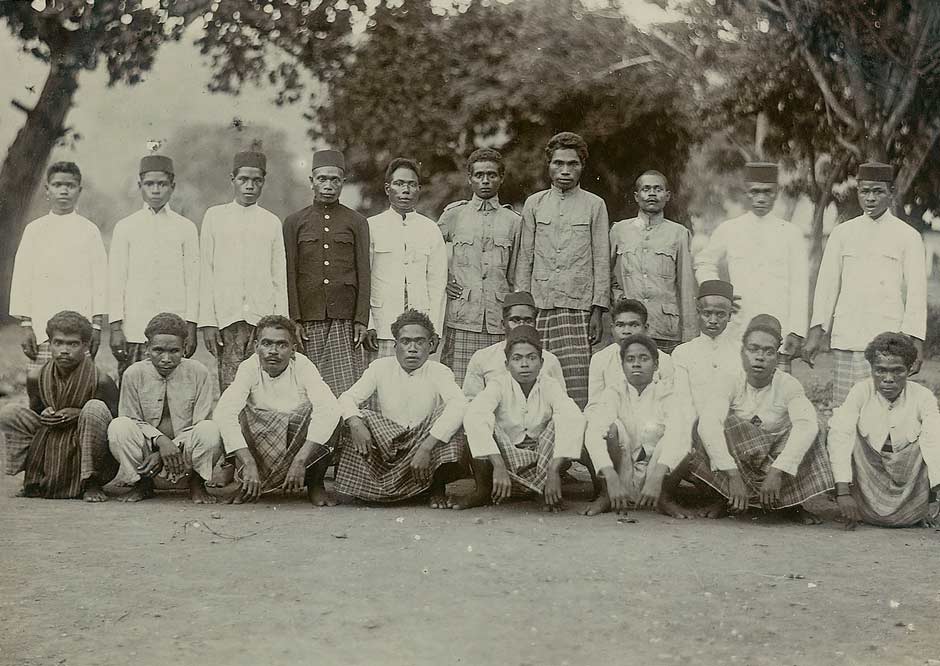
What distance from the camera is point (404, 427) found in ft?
14.9

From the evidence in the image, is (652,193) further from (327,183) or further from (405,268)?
(327,183)

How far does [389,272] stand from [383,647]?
113 inches

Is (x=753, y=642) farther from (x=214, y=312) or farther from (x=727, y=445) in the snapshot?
(x=214, y=312)

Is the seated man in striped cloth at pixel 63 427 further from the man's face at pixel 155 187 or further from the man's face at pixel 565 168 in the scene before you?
the man's face at pixel 565 168

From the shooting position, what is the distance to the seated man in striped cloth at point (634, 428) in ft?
14.0

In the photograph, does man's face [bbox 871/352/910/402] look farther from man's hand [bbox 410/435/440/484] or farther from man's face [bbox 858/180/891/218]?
man's hand [bbox 410/435/440/484]

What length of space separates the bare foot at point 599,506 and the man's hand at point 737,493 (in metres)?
0.52

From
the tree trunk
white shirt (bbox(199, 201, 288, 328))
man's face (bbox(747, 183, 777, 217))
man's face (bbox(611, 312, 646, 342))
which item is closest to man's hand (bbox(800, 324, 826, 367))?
man's face (bbox(747, 183, 777, 217))

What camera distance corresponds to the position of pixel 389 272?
5.26 m

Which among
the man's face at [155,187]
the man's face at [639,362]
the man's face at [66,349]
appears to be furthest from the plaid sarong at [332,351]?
the man's face at [639,362]

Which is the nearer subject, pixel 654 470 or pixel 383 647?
pixel 383 647

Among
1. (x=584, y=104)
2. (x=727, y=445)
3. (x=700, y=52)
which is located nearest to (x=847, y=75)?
(x=700, y=52)

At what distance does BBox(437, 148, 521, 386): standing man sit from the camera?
5.19 metres

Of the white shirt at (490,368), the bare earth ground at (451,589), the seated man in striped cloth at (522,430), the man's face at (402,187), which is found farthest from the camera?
the man's face at (402,187)
